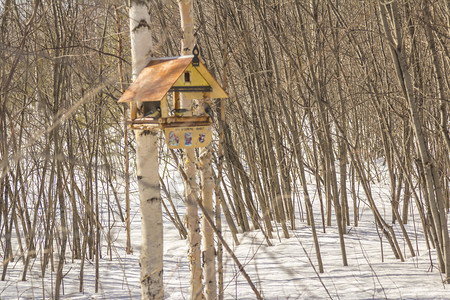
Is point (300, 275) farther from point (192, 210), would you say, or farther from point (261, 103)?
point (261, 103)

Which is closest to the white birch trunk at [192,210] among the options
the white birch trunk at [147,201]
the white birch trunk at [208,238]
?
the white birch trunk at [208,238]

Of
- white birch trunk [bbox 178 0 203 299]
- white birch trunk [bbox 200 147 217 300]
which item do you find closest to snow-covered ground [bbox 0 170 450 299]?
white birch trunk [bbox 200 147 217 300]

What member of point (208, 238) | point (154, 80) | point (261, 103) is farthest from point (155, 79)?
point (261, 103)

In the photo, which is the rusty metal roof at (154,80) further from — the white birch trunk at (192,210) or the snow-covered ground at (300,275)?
the snow-covered ground at (300,275)

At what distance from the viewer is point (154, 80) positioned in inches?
118

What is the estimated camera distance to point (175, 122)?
3.20 metres

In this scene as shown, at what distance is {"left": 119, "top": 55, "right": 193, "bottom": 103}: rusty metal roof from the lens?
2.96m

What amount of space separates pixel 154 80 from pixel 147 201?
0.78 metres

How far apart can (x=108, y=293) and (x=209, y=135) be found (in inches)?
86.5

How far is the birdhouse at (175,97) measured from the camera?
2975mm

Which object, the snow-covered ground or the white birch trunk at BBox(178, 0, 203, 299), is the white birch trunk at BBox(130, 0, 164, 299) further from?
the white birch trunk at BBox(178, 0, 203, 299)

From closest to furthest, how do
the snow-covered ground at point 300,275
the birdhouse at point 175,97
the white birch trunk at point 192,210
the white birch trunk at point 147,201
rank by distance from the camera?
the white birch trunk at point 147,201 < the birdhouse at point 175,97 < the white birch trunk at point 192,210 < the snow-covered ground at point 300,275

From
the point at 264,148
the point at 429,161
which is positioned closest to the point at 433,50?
the point at 429,161

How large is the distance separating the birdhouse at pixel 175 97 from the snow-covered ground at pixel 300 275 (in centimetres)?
75
